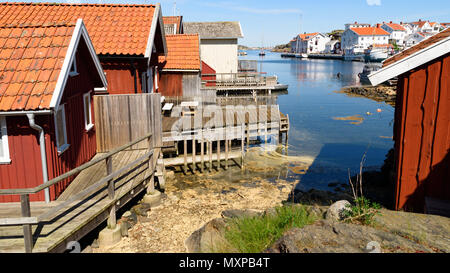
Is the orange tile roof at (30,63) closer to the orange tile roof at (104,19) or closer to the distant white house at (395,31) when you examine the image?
the orange tile roof at (104,19)

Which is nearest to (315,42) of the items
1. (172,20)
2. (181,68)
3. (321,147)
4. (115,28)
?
(172,20)

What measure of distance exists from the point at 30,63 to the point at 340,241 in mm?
8141

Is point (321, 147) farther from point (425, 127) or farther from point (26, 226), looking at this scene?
point (26, 226)

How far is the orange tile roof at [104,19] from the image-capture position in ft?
49.1

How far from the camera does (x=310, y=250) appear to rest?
536 cm

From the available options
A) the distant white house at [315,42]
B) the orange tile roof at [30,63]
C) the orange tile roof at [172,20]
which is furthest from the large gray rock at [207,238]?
the distant white house at [315,42]

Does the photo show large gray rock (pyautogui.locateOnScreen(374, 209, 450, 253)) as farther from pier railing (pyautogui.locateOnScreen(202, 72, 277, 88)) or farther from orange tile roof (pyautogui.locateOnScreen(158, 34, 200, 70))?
pier railing (pyautogui.locateOnScreen(202, 72, 277, 88))

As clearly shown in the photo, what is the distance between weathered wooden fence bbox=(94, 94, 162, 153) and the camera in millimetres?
13234

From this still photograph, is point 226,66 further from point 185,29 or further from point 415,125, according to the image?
point 415,125

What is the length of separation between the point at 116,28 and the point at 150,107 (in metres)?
4.82

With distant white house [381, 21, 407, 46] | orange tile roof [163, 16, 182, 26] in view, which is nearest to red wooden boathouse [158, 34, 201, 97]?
orange tile roof [163, 16, 182, 26]

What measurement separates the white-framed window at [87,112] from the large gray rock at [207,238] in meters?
5.63

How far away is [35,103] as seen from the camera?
8.02 meters
